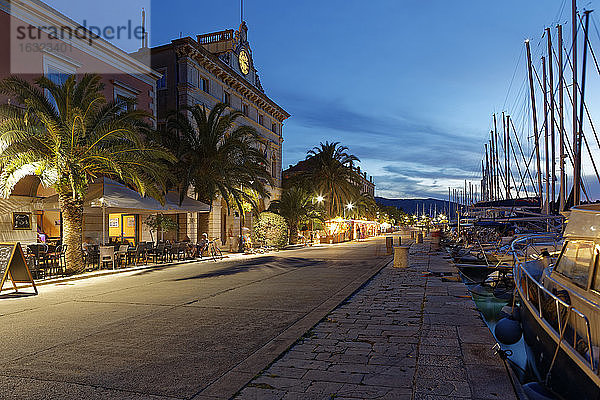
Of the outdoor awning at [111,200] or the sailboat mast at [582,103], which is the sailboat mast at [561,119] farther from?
the outdoor awning at [111,200]

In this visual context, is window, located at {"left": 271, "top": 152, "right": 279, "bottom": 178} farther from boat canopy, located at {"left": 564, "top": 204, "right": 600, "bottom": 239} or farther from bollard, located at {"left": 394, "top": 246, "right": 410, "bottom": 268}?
boat canopy, located at {"left": 564, "top": 204, "right": 600, "bottom": 239}

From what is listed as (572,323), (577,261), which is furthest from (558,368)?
(577,261)

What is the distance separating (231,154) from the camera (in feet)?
86.8

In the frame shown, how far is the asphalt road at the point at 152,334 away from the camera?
16.8ft

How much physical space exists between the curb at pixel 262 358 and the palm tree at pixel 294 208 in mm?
28595

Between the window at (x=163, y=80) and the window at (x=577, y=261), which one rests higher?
the window at (x=163, y=80)

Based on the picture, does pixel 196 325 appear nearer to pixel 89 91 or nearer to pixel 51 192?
pixel 89 91

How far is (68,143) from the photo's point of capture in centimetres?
1595

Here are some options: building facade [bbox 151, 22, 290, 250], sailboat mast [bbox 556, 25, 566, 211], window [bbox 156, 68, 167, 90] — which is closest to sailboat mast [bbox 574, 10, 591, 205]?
sailboat mast [bbox 556, 25, 566, 211]

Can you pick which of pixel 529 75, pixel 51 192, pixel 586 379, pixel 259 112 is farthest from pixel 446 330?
pixel 259 112

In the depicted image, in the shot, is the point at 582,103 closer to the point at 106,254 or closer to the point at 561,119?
the point at 561,119

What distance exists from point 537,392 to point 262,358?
3193 millimetres

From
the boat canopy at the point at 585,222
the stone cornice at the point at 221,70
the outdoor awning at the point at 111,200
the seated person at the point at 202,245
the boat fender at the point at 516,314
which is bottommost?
the boat fender at the point at 516,314

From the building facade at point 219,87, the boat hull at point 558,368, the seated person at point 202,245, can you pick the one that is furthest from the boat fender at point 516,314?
the building facade at point 219,87
